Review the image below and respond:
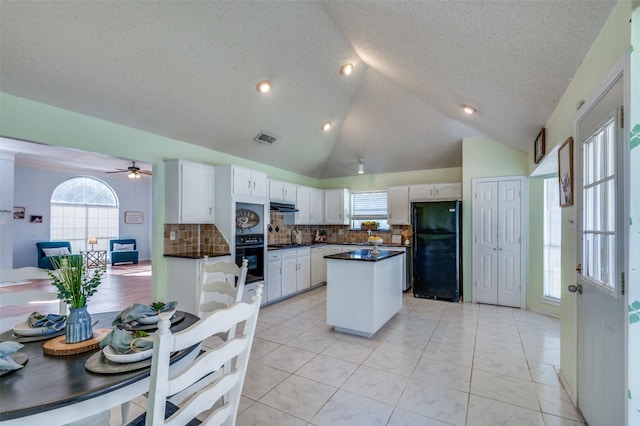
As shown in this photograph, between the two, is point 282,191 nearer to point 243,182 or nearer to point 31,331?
point 243,182

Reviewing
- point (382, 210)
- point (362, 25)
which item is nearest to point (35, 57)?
point (362, 25)

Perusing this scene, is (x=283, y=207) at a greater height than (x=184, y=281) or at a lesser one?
greater

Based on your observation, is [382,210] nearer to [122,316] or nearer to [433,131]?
[433,131]

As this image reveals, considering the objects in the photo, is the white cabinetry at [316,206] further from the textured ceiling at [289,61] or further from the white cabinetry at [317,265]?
the textured ceiling at [289,61]

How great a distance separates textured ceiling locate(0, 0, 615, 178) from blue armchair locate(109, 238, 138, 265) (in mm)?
6661

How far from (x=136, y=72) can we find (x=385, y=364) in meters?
3.70

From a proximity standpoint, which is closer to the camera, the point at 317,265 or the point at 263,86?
the point at 263,86

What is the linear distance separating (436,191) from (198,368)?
5447 millimetres

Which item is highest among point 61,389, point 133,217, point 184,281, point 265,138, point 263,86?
point 263,86

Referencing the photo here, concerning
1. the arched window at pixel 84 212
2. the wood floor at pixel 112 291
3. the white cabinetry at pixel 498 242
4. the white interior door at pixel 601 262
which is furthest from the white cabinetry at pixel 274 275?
the arched window at pixel 84 212

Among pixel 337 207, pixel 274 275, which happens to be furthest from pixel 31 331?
pixel 337 207

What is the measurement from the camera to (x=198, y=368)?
100 centimetres

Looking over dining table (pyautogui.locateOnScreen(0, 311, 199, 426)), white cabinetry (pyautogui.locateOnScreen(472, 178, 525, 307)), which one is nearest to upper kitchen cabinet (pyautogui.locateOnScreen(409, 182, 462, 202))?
white cabinetry (pyautogui.locateOnScreen(472, 178, 525, 307))

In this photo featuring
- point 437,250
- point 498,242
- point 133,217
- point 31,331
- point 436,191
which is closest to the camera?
point 31,331
